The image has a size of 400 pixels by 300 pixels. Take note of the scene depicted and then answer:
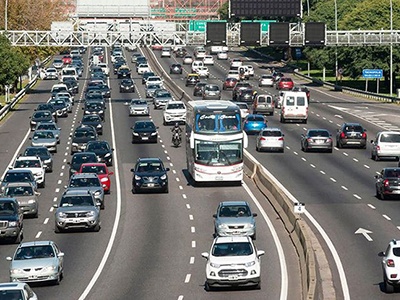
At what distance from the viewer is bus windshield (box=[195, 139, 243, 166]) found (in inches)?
2168

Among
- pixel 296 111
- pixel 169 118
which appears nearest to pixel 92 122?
pixel 169 118

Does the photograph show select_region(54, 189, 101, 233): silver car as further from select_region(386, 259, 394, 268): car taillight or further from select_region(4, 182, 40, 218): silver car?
select_region(386, 259, 394, 268): car taillight

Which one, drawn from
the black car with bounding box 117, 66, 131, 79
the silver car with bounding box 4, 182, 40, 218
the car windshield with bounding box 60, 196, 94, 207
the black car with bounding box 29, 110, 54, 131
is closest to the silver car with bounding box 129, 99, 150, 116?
the black car with bounding box 29, 110, 54, 131

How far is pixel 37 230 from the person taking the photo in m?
45.3

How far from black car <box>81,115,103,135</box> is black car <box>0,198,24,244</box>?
36.4 meters

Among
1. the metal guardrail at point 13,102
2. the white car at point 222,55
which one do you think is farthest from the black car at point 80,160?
the white car at point 222,55

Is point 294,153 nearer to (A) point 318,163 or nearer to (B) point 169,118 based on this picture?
(A) point 318,163

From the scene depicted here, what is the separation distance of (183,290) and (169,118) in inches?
2020

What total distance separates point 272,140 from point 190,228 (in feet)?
78.7

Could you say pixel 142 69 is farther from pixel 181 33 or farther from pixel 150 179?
pixel 150 179

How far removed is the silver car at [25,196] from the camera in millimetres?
47562

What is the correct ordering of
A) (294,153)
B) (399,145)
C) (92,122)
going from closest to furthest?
(399,145) → (294,153) → (92,122)

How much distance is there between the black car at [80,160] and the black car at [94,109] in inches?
1124

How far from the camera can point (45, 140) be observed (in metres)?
70.2
